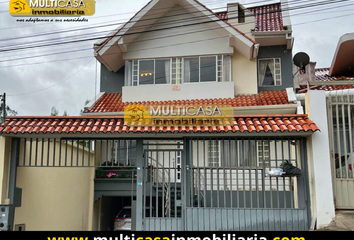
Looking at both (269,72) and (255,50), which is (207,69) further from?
(269,72)

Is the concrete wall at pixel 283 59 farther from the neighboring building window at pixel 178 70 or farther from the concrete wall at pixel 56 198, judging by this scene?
the concrete wall at pixel 56 198

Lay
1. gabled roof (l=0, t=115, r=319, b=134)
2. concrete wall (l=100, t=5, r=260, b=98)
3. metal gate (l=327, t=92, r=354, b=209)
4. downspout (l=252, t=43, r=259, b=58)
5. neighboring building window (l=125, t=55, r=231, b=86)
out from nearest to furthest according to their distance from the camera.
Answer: gabled roof (l=0, t=115, r=319, b=134), metal gate (l=327, t=92, r=354, b=209), downspout (l=252, t=43, r=259, b=58), concrete wall (l=100, t=5, r=260, b=98), neighboring building window (l=125, t=55, r=231, b=86)

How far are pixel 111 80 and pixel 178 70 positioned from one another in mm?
3121

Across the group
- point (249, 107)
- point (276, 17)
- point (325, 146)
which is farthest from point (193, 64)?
point (325, 146)

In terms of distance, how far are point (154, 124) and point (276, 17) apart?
9.52 meters

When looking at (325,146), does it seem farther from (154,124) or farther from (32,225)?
(32,225)

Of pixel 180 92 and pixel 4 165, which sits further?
pixel 180 92

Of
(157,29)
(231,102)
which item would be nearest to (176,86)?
(231,102)

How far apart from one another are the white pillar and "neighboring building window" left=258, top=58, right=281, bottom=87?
6084 mm

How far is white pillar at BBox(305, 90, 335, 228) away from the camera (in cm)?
815

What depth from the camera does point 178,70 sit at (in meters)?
14.5

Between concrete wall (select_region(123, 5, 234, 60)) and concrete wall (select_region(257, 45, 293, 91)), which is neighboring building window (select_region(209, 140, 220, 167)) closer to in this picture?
concrete wall (select_region(257, 45, 293, 91))

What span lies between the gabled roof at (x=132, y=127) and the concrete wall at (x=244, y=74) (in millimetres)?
5487

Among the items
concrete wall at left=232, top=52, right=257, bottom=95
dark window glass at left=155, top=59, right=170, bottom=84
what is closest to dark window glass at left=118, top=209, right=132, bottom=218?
dark window glass at left=155, top=59, right=170, bottom=84
